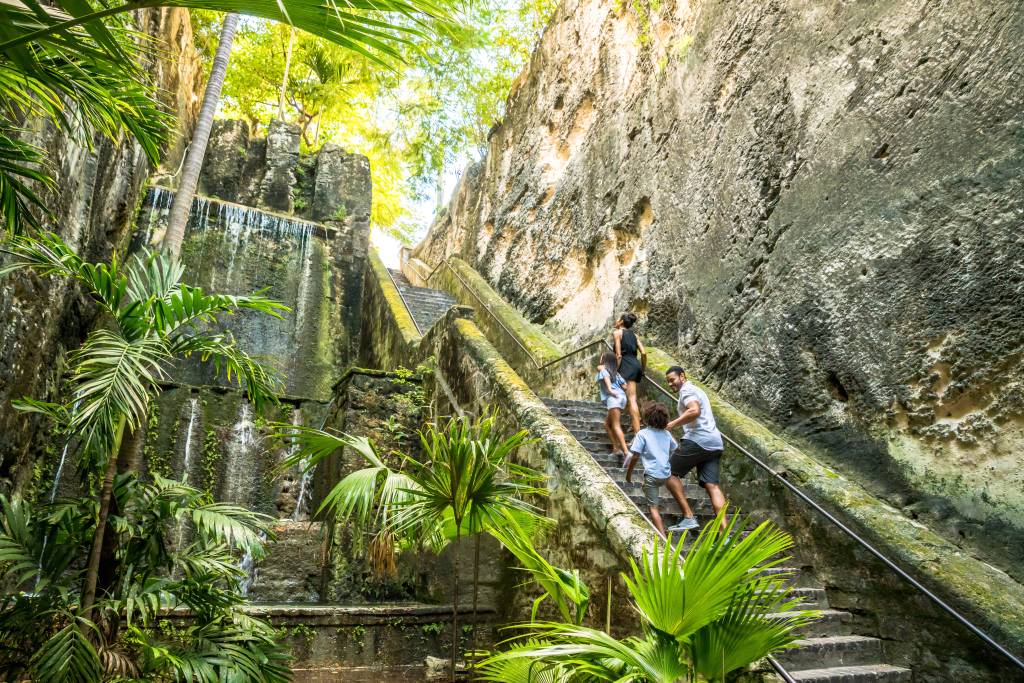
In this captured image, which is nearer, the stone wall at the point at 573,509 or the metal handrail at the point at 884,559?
the metal handrail at the point at 884,559

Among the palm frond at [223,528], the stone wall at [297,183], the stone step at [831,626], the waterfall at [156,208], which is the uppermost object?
the stone wall at [297,183]

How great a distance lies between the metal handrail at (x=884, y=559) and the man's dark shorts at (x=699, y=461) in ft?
0.97

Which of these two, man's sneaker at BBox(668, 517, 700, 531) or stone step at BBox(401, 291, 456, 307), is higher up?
stone step at BBox(401, 291, 456, 307)

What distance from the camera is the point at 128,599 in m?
3.37

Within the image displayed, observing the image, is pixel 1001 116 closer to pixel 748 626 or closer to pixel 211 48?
pixel 748 626

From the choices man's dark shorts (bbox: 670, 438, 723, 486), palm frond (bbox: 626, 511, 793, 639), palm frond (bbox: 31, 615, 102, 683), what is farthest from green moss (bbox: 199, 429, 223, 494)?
palm frond (bbox: 626, 511, 793, 639)

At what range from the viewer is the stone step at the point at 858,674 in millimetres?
3732

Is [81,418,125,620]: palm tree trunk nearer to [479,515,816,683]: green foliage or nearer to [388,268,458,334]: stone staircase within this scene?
[479,515,816,683]: green foliage

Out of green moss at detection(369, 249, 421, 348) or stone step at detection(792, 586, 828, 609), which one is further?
green moss at detection(369, 249, 421, 348)

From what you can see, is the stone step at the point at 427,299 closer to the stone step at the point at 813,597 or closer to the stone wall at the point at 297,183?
the stone wall at the point at 297,183

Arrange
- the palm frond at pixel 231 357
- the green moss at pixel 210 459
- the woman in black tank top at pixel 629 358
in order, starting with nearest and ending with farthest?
the palm frond at pixel 231 357 < the woman in black tank top at pixel 629 358 < the green moss at pixel 210 459

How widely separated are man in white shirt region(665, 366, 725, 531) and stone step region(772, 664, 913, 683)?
1362 millimetres

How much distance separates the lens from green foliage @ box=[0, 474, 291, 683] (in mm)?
3260

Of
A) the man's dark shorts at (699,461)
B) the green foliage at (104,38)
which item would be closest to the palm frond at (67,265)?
the green foliage at (104,38)
